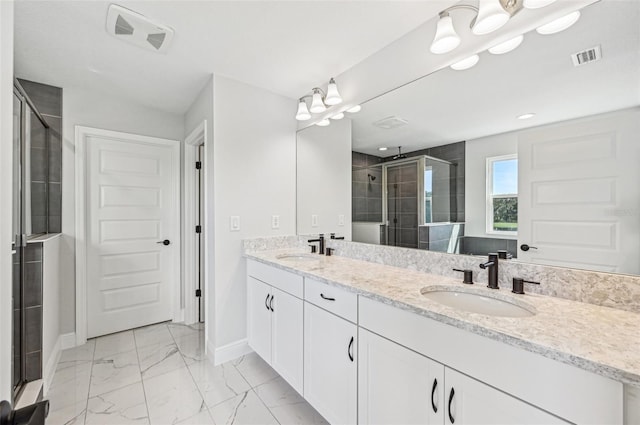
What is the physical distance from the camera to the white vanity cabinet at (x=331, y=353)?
1.40m

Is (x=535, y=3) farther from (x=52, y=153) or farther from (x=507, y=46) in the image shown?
(x=52, y=153)

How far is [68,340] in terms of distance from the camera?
2557 millimetres

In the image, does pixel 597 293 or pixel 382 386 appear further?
pixel 382 386

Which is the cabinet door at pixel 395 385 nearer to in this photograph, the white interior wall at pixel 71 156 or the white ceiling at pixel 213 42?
the white ceiling at pixel 213 42

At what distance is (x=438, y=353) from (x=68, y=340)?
315 cm

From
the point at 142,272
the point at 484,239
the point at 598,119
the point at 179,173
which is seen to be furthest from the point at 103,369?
the point at 598,119

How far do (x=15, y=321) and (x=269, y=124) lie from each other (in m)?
2.23

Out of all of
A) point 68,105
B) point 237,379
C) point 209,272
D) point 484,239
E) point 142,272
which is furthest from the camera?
point 142,272

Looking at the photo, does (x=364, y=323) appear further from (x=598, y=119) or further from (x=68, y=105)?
(x=68, y=105)

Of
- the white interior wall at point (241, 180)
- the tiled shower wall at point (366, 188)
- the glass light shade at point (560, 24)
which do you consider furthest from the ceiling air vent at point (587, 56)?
the white interior wall at point (241, 180)

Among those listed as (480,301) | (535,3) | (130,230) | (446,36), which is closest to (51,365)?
(130,230)

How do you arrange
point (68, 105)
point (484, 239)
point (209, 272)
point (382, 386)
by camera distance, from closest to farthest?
point (382, 386), point (484, 239), point (209, 272), point (68, 105)

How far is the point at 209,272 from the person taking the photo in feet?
7.82

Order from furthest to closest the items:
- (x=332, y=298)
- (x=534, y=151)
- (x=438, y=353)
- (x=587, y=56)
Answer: (x=332, y=298) → (x=534, y=151) → (x=587, y=56) → (x=438, y=353)
